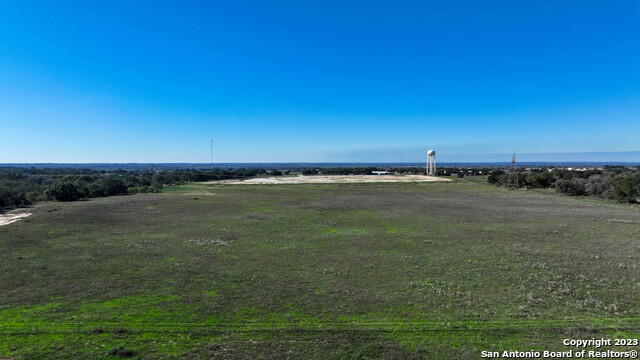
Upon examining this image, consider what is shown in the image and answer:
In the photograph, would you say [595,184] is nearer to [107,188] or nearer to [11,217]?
[11,217]

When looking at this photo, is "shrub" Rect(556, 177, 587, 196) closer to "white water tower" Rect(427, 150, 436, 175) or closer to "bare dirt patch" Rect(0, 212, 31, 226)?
"bare dirt patch" Rect(0, 212, 31, 226)

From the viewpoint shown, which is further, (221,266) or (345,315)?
(221,266)

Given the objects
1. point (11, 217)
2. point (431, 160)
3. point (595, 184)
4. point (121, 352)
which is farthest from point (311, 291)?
point (431, 160)

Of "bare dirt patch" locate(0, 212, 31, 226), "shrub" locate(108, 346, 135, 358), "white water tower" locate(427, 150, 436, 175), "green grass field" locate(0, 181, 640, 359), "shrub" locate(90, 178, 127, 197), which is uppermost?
"white water tower" locate(427, 150, 436, 175)

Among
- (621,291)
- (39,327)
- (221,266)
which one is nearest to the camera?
(39,327)

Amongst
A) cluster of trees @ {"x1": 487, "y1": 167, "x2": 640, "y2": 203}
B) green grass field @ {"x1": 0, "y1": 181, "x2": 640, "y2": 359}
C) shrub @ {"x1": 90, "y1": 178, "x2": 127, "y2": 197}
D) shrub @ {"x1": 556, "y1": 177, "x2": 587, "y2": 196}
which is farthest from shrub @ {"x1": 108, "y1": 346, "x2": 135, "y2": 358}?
shrub @ {"x1": 556, "y1": 177, "x2": 587, "y2": 196}

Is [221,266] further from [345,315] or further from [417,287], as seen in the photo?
[417,287]

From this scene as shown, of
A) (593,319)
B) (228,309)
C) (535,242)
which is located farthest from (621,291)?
(228,309)

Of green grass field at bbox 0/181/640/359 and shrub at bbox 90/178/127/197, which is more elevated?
shrub at bbox 90/178/127/197
